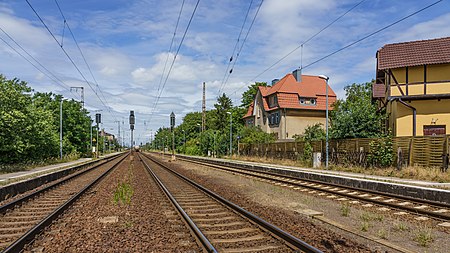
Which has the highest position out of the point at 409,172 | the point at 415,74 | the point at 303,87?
the point at 303,87

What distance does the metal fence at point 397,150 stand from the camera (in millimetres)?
20312

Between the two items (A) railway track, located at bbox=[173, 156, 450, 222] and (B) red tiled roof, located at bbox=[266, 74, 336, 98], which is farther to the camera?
(B) red tiled roof, located at bbox=[266, 74, 336, 98]

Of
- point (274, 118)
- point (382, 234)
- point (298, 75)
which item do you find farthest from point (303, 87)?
point (382, 234)

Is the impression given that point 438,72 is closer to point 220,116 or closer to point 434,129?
point 434,129

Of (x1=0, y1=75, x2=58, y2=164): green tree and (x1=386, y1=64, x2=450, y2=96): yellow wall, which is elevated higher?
(x1=386, y1=64, x2=450, y2=96): yellow wall

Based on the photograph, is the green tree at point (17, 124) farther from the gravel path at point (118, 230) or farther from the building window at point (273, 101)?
the building window at point (273, 101)

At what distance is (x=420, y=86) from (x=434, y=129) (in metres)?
3.19

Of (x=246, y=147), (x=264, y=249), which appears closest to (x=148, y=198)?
(x=264, y=249)

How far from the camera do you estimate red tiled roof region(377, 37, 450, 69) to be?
27.0m

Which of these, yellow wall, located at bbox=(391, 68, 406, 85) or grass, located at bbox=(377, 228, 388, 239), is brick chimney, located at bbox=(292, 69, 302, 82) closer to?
yellow wall, located at bbox=(391, 68, 406, 85)

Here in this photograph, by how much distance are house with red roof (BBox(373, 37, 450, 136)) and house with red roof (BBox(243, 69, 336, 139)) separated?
24.1 metres

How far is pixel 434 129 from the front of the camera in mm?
27203

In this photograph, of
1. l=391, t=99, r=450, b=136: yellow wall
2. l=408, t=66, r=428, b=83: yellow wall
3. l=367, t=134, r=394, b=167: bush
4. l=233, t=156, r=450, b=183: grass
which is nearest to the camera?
l=233, t=156, r=450, b=183: grass

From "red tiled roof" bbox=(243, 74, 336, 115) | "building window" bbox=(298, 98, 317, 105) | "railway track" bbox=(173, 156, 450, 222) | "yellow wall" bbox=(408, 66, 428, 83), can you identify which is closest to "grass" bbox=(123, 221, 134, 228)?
"railway track" bbox=(173, 156, 450, 222)
